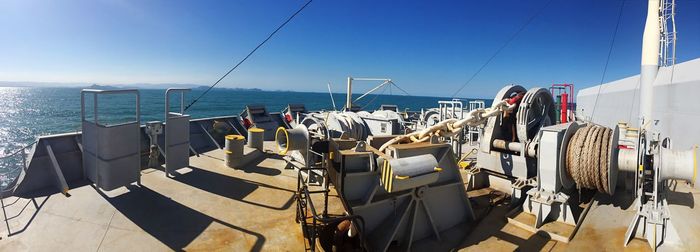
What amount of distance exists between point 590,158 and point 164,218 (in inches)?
289

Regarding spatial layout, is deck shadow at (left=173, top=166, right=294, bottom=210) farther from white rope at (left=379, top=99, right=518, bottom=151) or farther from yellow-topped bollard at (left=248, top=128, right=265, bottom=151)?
white rope at (left=379, top=99, right=518, bottom=151)

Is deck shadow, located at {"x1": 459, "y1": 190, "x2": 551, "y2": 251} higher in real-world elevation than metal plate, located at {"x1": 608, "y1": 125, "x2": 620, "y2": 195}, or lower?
lower

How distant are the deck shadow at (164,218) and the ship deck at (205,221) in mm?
14

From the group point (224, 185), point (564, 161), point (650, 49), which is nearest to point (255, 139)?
point (224, 185)

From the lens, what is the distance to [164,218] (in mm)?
5422

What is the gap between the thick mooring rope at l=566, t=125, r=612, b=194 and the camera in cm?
601

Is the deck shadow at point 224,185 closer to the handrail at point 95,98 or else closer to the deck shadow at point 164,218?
the deck shadow at point 164,218

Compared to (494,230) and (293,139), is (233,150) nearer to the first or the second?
(293,139)

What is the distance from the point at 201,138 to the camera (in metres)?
11.0

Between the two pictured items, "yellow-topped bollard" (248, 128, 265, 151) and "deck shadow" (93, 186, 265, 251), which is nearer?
"deck shadow" (93, 186, 265, 251)

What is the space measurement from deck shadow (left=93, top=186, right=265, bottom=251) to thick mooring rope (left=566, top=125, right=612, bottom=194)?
5693mm

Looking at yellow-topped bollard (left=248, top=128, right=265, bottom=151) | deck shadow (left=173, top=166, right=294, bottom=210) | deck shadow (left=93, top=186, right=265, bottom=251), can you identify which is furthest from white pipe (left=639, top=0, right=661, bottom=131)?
deck shadow (left=93, top=186, right=265, bottom=251)

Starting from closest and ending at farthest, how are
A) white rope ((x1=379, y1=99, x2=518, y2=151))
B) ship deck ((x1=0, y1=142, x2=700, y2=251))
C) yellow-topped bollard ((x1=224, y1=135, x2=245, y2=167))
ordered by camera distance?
ship deck ((x1=0, y1=142, x2=700, y2=251)) → white rope ((x1=379, y1=99, x2=518, y2=151)) → yellow-topped bollard ((x1=224, y1=135, x2=245, y2=167))

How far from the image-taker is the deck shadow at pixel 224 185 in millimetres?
6567
